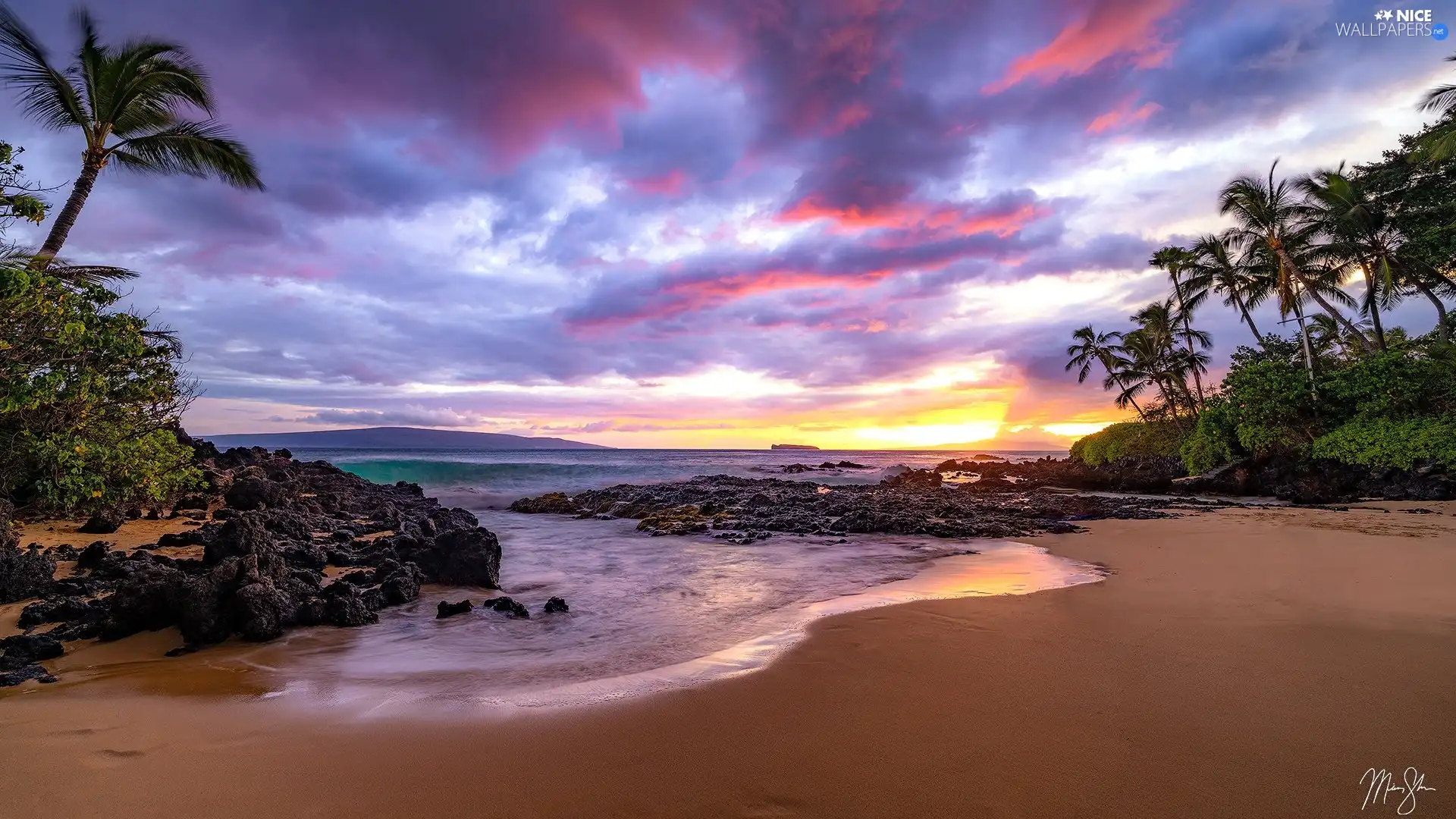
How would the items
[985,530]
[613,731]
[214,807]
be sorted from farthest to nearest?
[985,530] → [613,731] → [214,807]

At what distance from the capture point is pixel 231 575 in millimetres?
4762

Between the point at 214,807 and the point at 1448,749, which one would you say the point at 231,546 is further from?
the point at 1448,749

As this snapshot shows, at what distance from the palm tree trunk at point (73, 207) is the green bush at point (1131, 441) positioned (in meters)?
35.7

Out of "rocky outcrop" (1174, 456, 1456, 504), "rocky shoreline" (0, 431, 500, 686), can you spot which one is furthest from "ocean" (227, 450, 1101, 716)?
Answer: "rocky outcrop" (1174, 456, 1456, 504)

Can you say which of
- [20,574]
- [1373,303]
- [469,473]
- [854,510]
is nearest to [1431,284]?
[1373,303]

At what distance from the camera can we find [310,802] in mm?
2225

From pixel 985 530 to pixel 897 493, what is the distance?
868 cm

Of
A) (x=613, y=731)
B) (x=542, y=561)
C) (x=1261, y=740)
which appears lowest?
(x=542, y=561)

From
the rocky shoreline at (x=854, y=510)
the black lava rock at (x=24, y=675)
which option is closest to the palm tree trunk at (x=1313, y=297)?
the rocky shoreline at (x=854, y=510)

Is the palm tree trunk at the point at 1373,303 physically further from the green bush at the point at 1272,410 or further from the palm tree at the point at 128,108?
the palm tree at the point at 128,108

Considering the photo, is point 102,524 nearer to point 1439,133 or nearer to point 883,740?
point 883,740

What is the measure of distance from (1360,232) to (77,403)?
3691cm

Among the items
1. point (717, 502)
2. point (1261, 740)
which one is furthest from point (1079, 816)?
point (717, 502)
